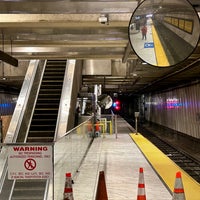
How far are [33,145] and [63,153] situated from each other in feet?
3.54

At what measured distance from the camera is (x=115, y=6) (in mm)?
5711

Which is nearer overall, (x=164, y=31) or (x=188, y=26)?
(x=188, y=26)

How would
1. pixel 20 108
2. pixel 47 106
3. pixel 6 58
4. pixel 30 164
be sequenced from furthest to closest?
pixel 47 106
pixel 20 108
pixel 6 58
pixel 30 164

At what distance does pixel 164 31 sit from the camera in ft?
13.7

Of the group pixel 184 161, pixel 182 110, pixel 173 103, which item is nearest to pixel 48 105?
pixel 184 161

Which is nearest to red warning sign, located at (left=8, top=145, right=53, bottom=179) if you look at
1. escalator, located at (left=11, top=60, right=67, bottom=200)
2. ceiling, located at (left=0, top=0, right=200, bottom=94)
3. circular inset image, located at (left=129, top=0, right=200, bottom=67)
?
circular inset image, located at (left=129, top=0, right=200, bottom=67)

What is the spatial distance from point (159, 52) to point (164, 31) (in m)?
0.27

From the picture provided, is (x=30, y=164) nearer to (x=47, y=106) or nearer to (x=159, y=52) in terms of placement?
(x=159, y=52)

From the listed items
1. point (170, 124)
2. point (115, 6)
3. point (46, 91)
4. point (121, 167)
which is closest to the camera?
point (115, 6)

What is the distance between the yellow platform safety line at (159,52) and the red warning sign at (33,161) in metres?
1.74

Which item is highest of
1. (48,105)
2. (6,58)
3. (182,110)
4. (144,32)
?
(6,58)

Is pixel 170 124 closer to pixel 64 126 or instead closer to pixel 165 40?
pixel 64 126

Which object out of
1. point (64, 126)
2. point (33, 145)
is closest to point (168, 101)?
point (64, 126)

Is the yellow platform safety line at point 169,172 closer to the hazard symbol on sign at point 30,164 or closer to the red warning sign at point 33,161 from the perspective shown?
the red warning sign at point 33,161
